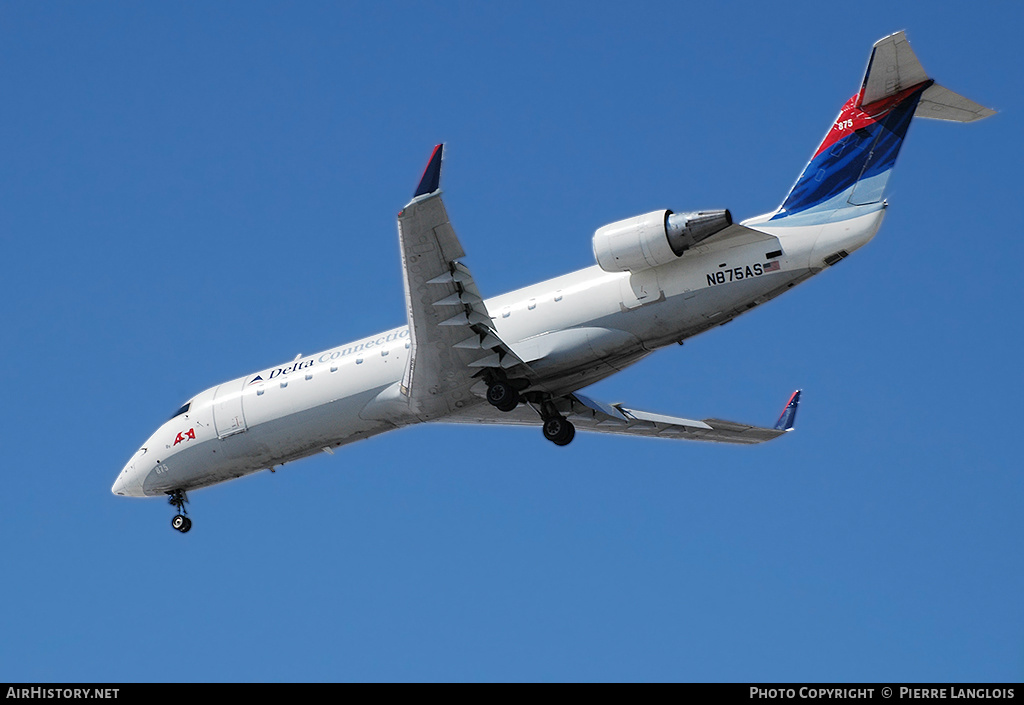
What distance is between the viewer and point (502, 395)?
88.2 ft

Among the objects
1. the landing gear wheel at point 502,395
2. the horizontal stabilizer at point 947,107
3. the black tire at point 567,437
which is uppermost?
the horizontal stabilizer at point 947,107

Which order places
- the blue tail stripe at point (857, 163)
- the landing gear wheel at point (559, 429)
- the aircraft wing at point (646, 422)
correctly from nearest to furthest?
the blue tail stripe at point (857, 163)
the landing gear wheel at point (559, 429)
the aircraft wing at point (646, 422)

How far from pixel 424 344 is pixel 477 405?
285 cm

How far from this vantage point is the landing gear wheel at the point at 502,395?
1058 inches

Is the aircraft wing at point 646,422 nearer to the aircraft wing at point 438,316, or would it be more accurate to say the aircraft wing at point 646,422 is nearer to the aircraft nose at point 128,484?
the aircraft wing at point 438,316

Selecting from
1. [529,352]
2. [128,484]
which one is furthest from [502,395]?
[128,484]

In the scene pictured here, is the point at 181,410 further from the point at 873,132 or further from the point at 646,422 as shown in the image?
the point at 873,132

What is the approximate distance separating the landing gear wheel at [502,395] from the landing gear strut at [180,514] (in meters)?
9.50

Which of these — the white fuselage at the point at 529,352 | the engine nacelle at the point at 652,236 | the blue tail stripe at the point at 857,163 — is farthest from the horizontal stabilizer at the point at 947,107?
the engine nacelle at the point at 652,236

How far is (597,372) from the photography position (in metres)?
27.7

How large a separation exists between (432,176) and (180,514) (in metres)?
13.4
